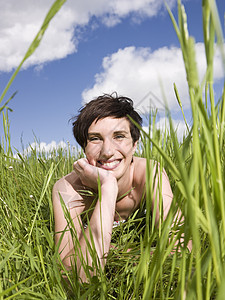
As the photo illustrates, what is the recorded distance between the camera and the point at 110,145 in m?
2.10

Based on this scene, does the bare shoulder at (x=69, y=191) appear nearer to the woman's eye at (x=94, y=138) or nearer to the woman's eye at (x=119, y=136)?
the woman's eye at (x=94, y=138)

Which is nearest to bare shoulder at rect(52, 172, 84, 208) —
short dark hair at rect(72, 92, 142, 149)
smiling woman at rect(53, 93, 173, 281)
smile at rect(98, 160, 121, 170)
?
smiling woman at rect(53, 93, 173, 281)

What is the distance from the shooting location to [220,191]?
0.49 m

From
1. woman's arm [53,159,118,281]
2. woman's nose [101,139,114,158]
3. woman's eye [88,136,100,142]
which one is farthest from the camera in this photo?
woman's eye [88,136,100,142]

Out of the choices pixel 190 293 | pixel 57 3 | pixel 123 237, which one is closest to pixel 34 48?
pixel 57 3

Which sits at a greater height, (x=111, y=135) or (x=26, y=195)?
(x=111, y=135)

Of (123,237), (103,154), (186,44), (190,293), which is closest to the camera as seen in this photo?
(186,44)

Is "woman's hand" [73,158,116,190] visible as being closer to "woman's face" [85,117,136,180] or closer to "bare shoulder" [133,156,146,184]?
"woman's face" [85,117,136,180]

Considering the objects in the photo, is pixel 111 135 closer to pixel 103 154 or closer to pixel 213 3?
pixel 103 154

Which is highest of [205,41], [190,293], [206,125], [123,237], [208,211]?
[205,41]

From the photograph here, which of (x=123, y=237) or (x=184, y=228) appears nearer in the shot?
(x=184, y=228)

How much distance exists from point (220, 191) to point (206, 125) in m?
0.10

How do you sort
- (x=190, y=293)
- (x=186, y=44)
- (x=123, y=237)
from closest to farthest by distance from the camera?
(x=186, y=44), (x=190, y=293), (x=123, y=237)

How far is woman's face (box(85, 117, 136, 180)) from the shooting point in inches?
82.7
